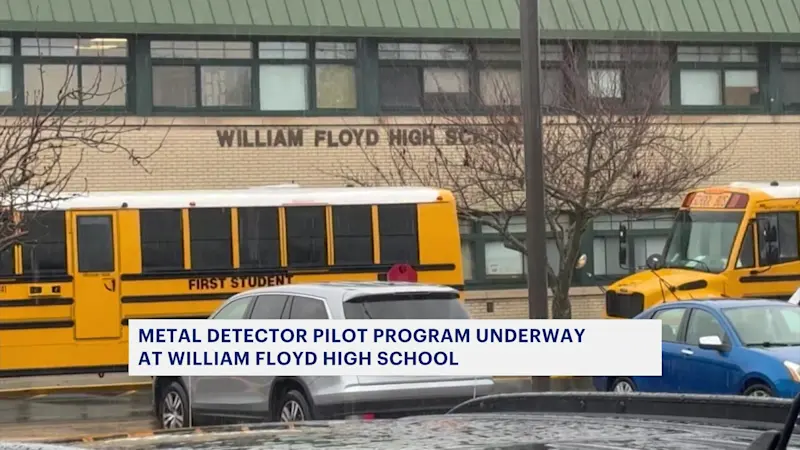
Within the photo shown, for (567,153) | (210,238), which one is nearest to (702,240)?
(567,153)

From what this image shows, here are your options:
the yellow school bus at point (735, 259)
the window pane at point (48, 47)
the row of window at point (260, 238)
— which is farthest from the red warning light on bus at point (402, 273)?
the window pane at point (48, 47)

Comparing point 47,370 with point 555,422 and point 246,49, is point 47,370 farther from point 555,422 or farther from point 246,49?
point 555,422

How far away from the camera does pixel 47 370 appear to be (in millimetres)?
→ 20703

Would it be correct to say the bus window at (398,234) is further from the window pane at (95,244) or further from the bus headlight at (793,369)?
the bus headlight at (793,369)

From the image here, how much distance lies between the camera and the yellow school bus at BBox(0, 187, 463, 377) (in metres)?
20.6

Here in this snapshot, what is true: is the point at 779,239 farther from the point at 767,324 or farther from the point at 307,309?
the point at 307,309

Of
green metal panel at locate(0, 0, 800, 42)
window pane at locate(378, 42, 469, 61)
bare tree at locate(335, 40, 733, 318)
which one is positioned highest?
green metal panel at locate(0, 0, 800, 42)

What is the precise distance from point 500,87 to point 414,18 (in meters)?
2.31

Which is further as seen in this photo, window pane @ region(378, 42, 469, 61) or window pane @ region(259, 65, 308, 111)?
window pane @ region(378, 42, 469, 61)

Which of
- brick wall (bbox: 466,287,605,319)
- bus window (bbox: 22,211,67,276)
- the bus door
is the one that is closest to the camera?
bus window (bbox: 22,211,67,276)

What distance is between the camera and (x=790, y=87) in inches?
1160

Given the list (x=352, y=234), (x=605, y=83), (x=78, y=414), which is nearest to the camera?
(x=78, y=414)

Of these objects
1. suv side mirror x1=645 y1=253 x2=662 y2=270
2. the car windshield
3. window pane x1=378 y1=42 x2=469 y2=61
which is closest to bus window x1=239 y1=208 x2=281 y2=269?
suv side mirror x1=645 y1=253 x2=662 y2=270

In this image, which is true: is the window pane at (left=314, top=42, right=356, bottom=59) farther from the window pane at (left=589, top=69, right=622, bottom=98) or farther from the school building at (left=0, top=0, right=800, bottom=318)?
the window pane at (left=589, top=69, right=622, bottom=98)
